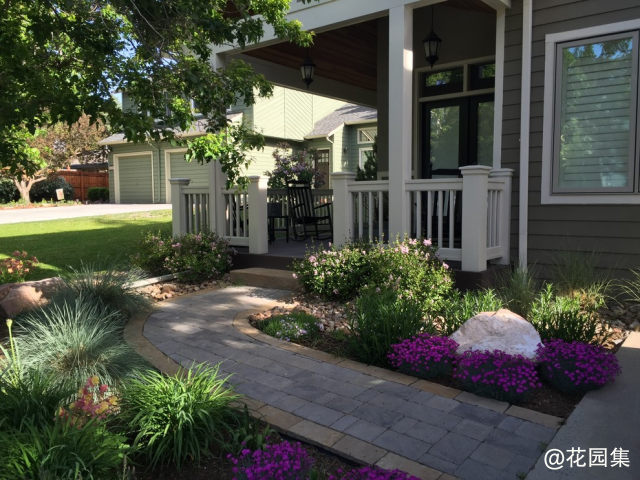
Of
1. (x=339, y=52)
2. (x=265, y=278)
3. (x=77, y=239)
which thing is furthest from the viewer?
(x=77, y=239)

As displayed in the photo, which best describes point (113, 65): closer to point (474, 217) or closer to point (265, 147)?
point (474, 217)

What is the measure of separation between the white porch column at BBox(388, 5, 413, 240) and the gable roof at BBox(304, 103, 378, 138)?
14.3 meters

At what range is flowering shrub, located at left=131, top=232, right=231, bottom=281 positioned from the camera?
6.24m

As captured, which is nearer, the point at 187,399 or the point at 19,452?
the point at 19,452

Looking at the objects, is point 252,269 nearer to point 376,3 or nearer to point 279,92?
point 376,3

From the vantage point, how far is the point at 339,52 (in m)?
8.32

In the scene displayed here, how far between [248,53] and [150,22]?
382cm

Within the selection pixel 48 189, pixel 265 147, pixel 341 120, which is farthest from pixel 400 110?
pixel 48 189

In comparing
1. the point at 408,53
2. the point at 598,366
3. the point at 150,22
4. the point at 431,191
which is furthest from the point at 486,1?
the point at 598,366

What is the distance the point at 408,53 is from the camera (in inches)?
207

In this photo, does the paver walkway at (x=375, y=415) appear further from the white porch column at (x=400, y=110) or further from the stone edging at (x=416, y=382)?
the white porch column at (x=400, y=110)

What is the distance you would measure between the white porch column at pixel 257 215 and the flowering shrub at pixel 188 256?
376 mm

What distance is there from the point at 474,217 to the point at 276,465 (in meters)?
3.58

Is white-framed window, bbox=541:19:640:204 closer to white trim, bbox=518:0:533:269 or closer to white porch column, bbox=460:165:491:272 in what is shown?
white trim, bbox=518:0:533:269
